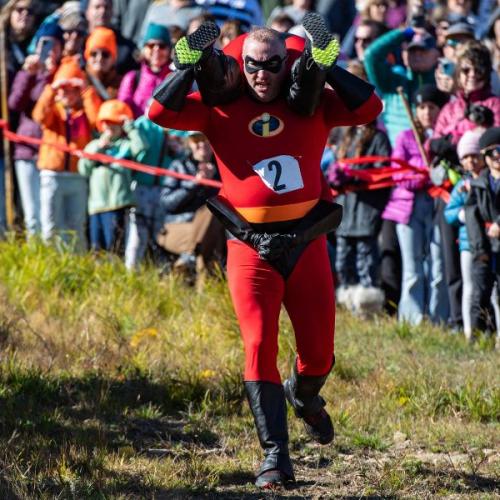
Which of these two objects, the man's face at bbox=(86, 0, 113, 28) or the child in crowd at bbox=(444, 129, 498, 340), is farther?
the man's face at bbox=(86, 0, 113, 28)

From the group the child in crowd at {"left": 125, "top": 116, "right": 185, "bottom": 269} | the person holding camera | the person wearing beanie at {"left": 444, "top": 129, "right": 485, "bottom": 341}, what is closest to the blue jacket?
the person wearing beanie at {"left": 444, "top": 129, "right": 485, "bottom": 341}

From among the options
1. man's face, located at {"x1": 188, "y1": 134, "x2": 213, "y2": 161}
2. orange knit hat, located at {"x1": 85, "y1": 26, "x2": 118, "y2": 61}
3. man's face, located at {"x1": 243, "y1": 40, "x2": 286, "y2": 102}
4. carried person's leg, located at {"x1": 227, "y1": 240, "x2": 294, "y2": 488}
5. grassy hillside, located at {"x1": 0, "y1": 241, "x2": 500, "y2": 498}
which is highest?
orange knit hat, located at {"x1": 85, "y1": 26, "x2": 118, "y2": 61}

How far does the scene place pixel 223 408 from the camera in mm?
7445

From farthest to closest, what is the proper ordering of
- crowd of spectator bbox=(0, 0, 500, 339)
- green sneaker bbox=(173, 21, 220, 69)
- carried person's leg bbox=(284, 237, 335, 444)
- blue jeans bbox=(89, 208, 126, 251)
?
blue jeans bbox=(89, 208, 126, 251), crowd of spectator bbox=(0, 0, 500, 339), carried person's leg bbox=(284, 237, 335, 444), green sneaker bbox=(173, 21, 220, 69)

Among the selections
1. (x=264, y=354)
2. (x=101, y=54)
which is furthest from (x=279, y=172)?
(x=101, y=54)

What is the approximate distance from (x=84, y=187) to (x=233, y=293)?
196 inches

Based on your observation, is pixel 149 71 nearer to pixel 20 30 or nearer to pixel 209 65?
pixel 20 30

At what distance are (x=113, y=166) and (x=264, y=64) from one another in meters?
4.67

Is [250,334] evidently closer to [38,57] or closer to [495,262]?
[495,262]

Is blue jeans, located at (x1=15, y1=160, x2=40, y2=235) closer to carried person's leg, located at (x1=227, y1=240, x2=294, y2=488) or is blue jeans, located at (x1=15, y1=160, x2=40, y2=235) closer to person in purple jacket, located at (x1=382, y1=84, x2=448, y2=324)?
person in purple jacket, located at (x1=382, y1=84, x2=448, y2=324)

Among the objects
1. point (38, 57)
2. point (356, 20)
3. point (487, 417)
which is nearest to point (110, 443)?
point (487, 417)

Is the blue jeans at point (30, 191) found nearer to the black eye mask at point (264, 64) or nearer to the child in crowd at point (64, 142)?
the child in crowd at point (64, 142)

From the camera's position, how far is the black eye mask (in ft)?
19.4

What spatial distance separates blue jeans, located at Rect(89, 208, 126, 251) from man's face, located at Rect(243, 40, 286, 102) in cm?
468
